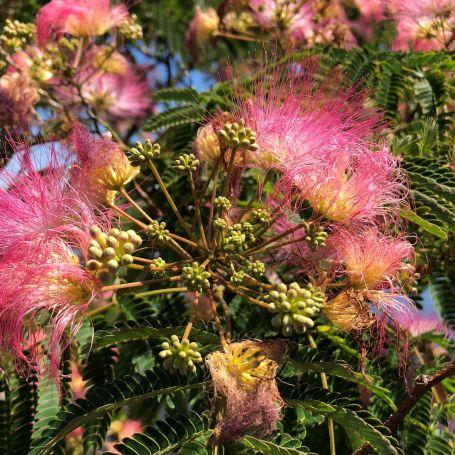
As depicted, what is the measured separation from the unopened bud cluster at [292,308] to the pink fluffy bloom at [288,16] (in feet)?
6.86

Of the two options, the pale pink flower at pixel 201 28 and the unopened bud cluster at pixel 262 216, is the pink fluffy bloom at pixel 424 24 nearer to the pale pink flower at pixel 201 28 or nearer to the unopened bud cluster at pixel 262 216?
the pale pink flower at pixel 201 28

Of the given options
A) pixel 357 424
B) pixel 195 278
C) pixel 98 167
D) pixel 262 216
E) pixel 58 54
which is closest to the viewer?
pixel 357 424

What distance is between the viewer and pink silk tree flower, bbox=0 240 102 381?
1687 mm

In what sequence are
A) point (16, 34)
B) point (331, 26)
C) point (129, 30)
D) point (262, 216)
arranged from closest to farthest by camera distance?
1. point (262, 216)
2. point (16, 34)
3. point (129, 30)
4. point (331, 26)

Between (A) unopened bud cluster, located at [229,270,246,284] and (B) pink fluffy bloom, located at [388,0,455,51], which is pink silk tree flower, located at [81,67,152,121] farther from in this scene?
(A) unopened bud cluster, located at [229,270,246,284]

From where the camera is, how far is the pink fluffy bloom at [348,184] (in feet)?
5.97

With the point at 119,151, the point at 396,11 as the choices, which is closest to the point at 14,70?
the point at 119,151

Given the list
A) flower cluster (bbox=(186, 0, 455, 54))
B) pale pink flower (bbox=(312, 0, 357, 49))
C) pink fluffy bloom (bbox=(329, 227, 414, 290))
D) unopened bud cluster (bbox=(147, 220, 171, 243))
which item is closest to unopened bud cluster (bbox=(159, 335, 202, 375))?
unopened bud cluster (bbox=(147, 220, 171, 243))

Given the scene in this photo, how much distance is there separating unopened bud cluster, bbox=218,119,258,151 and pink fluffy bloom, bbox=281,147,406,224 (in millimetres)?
138

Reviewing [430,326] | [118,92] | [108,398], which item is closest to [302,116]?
[108,398]

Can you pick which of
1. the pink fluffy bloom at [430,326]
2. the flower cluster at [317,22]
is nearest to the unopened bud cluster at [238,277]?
the pink fluffy bloom at [430,326]

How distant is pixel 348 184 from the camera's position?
185 centimetres

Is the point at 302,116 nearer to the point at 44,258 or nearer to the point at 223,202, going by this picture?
the point at 223,202

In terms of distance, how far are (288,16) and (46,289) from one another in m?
2.32
